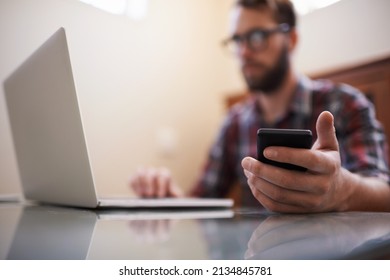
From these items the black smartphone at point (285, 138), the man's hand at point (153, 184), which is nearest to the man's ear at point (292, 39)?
the man's hand at point (153, 184)

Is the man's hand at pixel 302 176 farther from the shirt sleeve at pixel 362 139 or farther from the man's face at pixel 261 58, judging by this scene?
the man's face at pixel 261 58

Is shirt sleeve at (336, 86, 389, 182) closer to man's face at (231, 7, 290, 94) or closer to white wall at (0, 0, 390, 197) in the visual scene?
white wall at (0, 0, 390, 197)

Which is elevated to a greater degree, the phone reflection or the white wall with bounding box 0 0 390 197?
the white wall with bounding box 0 0 390 197

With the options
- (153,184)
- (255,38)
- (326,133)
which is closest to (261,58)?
(255,38)

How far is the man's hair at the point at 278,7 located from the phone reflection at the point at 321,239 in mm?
616

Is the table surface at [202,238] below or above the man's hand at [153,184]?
below

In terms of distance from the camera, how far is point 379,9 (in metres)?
0.51

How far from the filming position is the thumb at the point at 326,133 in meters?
0.34

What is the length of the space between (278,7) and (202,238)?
31.7 inches

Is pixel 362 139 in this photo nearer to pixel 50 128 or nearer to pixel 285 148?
pixel 285 148

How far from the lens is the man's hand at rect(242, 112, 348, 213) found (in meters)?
0.33

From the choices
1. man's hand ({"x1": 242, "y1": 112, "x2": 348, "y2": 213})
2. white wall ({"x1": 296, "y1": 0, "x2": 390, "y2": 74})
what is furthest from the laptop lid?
white wall ({"x1": 296, "y1": 0, "x2": 390, "y2": 74})

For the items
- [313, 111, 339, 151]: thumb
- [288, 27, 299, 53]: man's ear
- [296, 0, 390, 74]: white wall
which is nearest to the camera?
[313, 111, 339, 151]: thumb

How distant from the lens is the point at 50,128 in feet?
1.45
